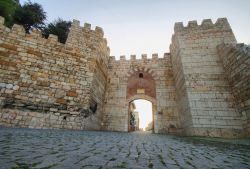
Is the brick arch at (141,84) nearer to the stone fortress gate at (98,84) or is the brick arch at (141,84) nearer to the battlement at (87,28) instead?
the stone fortress gate at (98,84)

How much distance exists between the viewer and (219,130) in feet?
17.6

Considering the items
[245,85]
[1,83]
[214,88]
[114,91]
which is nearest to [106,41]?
[114,91]

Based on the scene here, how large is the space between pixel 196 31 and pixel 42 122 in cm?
873

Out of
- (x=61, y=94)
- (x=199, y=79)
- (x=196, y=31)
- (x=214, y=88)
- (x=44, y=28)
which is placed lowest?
(x=61, y=94)

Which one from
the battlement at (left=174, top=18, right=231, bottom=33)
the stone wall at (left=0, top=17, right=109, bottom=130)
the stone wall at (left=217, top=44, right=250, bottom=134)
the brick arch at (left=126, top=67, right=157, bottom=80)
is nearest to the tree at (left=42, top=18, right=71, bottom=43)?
the stone wall at (left=0, top=17, right=109, bottom=130)

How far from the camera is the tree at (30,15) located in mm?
11492

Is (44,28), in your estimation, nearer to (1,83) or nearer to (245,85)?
(1,83)

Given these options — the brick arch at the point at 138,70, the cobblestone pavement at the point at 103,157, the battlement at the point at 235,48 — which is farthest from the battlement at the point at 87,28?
the cobblestone pavement at the point at 103,157

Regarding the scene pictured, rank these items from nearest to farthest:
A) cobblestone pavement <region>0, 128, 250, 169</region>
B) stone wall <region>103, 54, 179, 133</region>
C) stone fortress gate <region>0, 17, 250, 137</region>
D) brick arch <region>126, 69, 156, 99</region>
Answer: cobblestone pavement <region>0, 128, 250, 169</region> → stone fortress gate <region>0, 17, 250, 137</region> → stone wall <region>103, 54, 179, 133</region> → brick arch <region>126, 69, 156, 99</region>

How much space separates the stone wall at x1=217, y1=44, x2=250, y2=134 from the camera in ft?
16.1

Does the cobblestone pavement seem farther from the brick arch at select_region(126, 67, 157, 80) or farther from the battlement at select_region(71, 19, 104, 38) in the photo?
the brick arch at select_region(126, 67, 157, 80)

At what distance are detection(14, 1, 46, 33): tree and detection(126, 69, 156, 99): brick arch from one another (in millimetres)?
10295

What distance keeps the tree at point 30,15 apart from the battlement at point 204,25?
12184mm

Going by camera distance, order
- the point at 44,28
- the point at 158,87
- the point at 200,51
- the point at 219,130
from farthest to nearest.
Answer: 1. the point at 44,28
2. the point at 158,87
3. the point at 200,51
4. the point at 219,130
